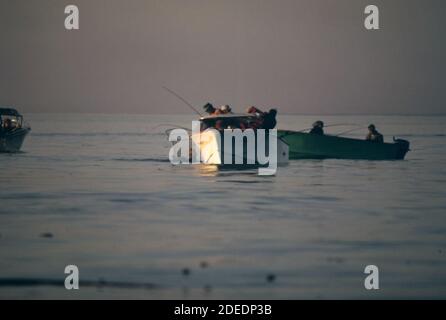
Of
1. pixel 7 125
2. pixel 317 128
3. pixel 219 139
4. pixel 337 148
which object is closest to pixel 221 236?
pixel 219 139

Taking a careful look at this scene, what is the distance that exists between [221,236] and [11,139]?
Result: 112 feet

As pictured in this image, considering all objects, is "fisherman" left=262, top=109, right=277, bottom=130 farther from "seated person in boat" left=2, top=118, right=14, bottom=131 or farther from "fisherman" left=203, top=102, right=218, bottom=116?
"seated person in boat" left=2, top=118, right=14, bottom=131

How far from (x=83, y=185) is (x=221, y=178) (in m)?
6.16

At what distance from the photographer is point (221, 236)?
19.4 metres

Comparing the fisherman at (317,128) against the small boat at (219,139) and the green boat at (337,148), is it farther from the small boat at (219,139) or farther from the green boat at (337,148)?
the small boat at (219,139)

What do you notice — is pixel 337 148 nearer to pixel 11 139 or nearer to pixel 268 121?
pixel 268 121

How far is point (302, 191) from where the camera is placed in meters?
30.4

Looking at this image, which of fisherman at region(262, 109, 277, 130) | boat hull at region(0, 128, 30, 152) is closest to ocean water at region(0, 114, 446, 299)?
fisherman at region(262, 109, 277, 130)

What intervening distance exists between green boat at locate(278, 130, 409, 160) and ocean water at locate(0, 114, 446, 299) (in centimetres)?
760

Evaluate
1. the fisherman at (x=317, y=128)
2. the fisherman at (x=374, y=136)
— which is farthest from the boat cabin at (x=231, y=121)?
the fisherman at (x=374, y=136)

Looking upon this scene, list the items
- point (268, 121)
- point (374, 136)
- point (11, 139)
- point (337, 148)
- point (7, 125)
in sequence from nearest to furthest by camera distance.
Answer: point (268, 121) → point (337, 148) → point (374, 136) → point (11, 139) → point (7, 125)

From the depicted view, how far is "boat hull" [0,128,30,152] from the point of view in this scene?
5097cm

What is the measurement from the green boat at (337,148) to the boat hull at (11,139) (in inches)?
658
